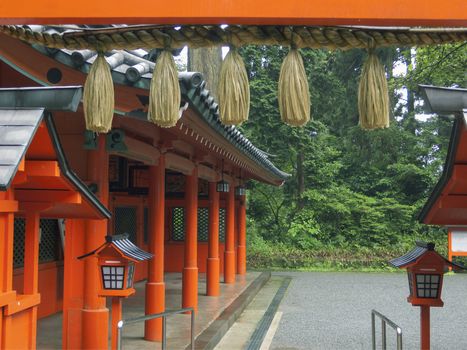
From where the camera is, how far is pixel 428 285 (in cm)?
525

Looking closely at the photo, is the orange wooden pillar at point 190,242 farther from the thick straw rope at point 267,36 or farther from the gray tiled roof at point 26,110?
the thick straw rope at point 267,36

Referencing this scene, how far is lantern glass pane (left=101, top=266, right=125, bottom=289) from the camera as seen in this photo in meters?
5.07

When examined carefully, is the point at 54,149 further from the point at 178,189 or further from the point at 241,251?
the point at 241,251

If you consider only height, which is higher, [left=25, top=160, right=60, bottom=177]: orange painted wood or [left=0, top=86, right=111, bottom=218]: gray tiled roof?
[left=0, top=86, right=111, bottom=218]: gray tiled roof

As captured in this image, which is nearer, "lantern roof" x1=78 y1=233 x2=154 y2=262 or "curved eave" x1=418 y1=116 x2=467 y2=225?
"curved eave" x1=418 y1=116 x2=467 y2=225

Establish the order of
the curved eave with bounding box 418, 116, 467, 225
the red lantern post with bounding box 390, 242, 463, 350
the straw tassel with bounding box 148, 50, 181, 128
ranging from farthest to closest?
the red lantern post with bounding box 390, 242, 463, 350 → the curved eave with bounding box 418, 116, 467, 225 → the straw tassel with bounding box 148, 50, 181, 128

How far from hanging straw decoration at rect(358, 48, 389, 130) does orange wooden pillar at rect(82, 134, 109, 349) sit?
12.6 feet

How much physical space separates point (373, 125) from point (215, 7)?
3.03 feet

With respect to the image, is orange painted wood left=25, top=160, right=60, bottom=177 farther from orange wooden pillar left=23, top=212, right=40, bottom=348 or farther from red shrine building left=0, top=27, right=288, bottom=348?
orange wooden pillar left=23, top=212, right=40, bottom=348

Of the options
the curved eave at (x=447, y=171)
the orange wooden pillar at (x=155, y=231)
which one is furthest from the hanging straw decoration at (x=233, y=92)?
the orange wooden pillar at (x=155, y=231)

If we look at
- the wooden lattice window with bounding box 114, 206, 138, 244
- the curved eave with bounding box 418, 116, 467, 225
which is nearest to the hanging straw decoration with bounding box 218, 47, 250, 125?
the curved eave with bounding box 418, 116, 467, 225

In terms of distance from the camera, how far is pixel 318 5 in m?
2.57

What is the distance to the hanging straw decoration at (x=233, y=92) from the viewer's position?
2607 mm

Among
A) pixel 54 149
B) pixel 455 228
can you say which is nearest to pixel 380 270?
pixel 455 228
